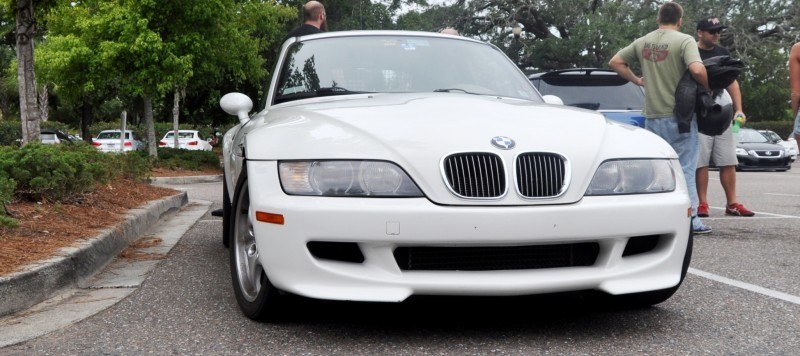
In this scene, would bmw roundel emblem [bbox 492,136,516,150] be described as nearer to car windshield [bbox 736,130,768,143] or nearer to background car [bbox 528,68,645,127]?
background car [bbox 528,68,645,127]

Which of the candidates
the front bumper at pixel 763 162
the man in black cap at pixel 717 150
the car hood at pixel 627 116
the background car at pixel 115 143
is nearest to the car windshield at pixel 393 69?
the man in black cap at pixel 717 150

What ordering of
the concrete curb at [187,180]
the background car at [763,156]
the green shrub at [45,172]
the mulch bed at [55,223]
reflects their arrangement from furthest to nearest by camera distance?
1. the background car at [763,156]
2. the concrete curb at [187,180]
3. the green shrub at [45,172]
4. the mulch bed at [55,223]

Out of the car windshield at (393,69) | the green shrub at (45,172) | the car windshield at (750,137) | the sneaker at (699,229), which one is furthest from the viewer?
the car windshield at (750,137)

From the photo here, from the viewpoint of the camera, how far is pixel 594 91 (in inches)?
392

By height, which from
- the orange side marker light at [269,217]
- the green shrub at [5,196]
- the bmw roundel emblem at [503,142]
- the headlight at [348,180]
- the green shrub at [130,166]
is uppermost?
the bmw roundel emblem at [503,142]

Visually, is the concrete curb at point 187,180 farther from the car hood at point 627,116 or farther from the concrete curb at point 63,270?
the concrete curb at point 63,270

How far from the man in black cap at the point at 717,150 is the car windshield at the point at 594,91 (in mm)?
2043

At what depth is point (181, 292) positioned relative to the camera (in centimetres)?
432

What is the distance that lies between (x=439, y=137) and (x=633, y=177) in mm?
808

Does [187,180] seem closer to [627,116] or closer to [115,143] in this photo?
[627,116]

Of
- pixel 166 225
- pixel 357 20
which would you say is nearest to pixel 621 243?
pixel 166 225

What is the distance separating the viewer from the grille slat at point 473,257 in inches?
124

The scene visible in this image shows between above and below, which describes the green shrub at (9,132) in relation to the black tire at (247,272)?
below

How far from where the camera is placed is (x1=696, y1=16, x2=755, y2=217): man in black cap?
7430mm
